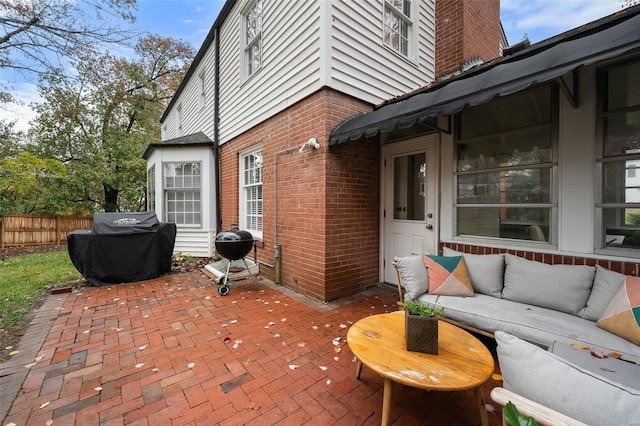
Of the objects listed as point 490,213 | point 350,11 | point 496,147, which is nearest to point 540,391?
point 490,213

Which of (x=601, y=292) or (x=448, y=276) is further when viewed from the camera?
(x=448, y=276)

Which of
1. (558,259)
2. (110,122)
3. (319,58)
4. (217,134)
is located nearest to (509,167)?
(558,259)

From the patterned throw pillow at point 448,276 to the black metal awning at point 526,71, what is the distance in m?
1.67

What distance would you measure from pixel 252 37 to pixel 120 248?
5.19m

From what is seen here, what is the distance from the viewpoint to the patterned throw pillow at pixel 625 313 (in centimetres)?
192

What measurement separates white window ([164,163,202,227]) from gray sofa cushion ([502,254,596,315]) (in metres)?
7.15

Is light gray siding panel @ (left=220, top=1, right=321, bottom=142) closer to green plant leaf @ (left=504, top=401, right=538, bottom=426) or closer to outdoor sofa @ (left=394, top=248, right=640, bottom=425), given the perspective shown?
outdoor sofa @ (left=394, top=248, right=640, bottom=425)

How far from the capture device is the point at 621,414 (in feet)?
2.72

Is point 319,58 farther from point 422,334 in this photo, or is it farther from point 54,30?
point 54,30

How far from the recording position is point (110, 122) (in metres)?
13.3

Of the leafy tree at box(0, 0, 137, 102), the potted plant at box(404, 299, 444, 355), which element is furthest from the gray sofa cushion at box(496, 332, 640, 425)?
the leafy tree at box(0, 0, 137, 102)

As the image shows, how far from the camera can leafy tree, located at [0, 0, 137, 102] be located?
5.13 m

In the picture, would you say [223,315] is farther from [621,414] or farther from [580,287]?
[580,287]

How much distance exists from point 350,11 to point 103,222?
560 centimetres
